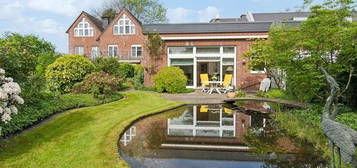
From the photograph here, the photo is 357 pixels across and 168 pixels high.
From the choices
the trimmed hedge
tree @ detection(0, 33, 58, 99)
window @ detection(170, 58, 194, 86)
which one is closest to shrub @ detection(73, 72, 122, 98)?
the trimmed hedge

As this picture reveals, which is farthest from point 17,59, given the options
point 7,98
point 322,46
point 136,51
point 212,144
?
point 136,51

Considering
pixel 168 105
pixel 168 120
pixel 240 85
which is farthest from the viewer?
pixel 240 85

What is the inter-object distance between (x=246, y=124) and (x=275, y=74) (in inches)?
254

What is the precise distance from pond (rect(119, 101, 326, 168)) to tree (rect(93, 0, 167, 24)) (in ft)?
116

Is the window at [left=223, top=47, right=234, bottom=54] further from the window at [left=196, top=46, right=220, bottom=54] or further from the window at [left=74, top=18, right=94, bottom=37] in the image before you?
the window at [left=74, top=18, right=94, bottom=37]

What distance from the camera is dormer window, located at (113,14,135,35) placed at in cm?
2692

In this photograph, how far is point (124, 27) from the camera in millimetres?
27031

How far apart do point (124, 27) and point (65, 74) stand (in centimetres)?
1714

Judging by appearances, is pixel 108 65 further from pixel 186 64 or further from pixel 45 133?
pixel 45 133

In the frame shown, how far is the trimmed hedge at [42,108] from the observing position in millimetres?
5374

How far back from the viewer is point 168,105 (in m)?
10.1

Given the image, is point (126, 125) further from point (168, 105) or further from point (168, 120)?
point (168, 105)

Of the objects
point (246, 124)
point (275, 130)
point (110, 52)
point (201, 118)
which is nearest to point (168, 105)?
point (201, 118)

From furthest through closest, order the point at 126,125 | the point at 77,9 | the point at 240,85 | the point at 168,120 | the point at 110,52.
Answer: the point at 77,9
the point at 110,52
the point at 240,85
the point at 168,120
the point at 126,125
